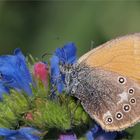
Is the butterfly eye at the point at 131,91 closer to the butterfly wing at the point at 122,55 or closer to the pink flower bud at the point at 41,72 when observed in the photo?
the butterfly wing at the point at 122,55

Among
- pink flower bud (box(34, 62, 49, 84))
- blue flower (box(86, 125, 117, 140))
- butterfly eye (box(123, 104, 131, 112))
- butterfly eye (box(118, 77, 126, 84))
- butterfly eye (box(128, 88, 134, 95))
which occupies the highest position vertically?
pink flower bud (box(34, 62, 49, 84))

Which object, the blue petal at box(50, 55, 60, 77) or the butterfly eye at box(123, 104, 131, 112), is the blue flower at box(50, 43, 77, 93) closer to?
the blue petal at box(50, 55, 60, 77)

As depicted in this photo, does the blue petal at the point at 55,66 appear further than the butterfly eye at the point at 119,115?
Yes

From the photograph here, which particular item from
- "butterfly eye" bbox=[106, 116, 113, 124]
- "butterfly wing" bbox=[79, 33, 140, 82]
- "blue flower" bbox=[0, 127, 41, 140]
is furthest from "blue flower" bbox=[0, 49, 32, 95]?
"butterfly eye" bbox=[106, 116, 113, 124]

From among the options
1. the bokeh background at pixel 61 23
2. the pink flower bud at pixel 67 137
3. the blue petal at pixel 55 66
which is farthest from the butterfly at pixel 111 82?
the bokeh background at pixel 61 23

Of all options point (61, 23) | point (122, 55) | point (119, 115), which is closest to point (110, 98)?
point (119, 115)
